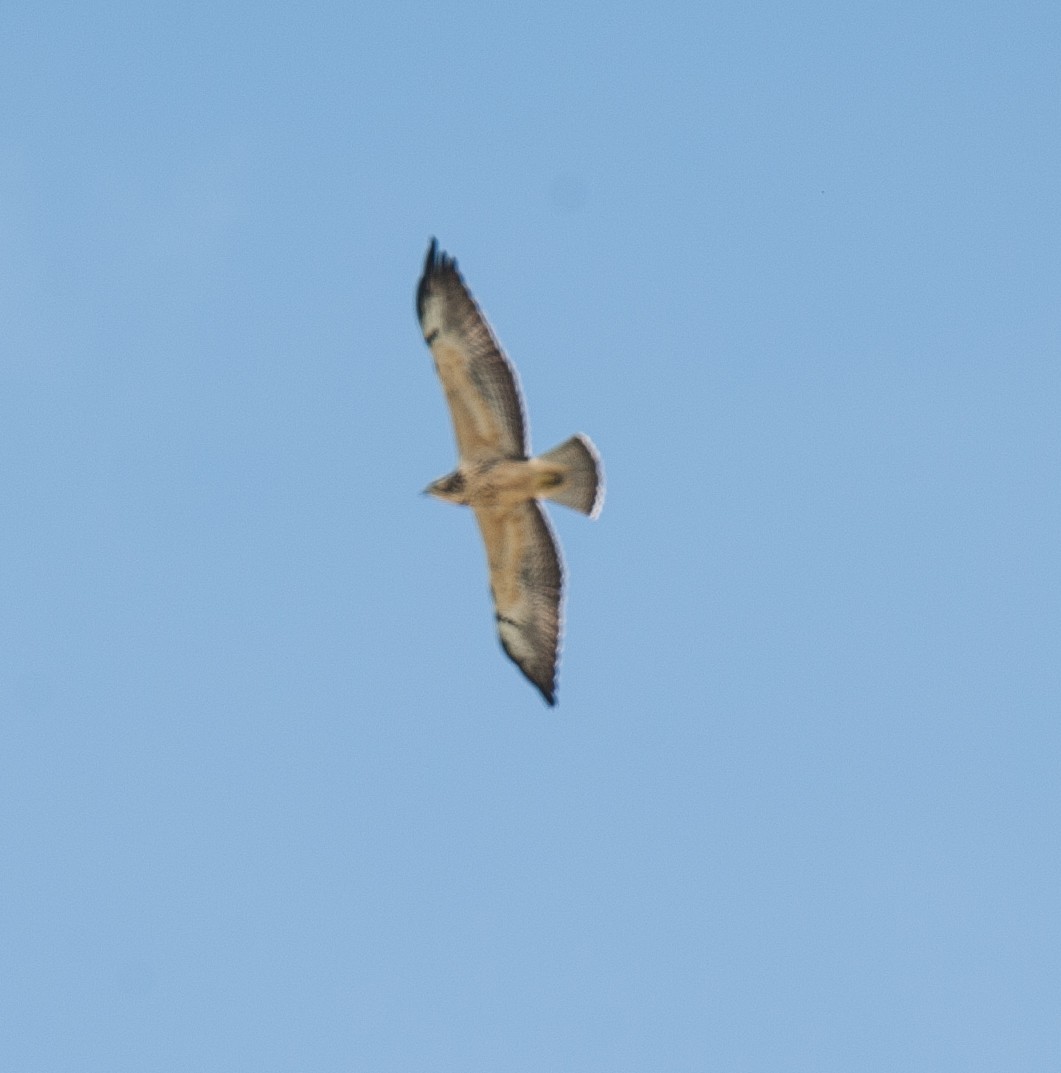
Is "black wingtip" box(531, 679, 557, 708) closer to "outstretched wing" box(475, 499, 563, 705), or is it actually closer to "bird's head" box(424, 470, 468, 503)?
"outstretched wing" box(475, 499, 563, 705)

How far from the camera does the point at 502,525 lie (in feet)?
63.4

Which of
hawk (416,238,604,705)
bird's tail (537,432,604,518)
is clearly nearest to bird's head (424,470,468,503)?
hawk (416,238,604,705)

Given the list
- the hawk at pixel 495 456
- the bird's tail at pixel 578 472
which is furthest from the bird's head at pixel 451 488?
the bird's tail at pixel 578 472

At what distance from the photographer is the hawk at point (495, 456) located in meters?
18.4

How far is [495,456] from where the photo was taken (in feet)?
61.7

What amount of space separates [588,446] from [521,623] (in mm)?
2068

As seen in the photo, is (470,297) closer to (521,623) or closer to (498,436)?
(498,436)

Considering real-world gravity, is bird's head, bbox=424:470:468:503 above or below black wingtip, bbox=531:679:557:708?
above

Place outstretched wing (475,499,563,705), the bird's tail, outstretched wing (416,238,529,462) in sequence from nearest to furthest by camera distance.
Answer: outstretched wing (416,238,529,462), the bird's tail, outstretched wing (475,499,563,705)

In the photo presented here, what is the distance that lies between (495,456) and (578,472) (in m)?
0.71

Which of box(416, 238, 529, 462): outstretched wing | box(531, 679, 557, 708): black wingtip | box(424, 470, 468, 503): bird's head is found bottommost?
box(531, 679, 557, 708): black wingtip

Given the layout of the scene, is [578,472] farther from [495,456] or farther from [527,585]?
[527,585]

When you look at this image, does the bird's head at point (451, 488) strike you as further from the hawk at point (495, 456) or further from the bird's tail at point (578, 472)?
the bird's tail at point (578, 472)

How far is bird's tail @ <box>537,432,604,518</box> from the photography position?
61.1 feet
